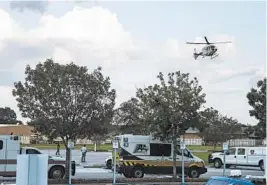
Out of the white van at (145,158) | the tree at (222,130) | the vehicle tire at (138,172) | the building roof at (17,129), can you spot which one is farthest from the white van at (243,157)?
the building roof at (17,129)

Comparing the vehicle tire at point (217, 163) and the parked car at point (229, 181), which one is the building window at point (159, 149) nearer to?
the vehicle tire at point (217, 163)

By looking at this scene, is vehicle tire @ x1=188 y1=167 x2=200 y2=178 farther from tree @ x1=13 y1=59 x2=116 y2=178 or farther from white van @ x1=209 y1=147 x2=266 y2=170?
white van @ x1=209 y1=147 x2=266 y2=170

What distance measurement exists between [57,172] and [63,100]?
14.4ft

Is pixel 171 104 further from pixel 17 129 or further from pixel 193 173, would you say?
pixel 17 129

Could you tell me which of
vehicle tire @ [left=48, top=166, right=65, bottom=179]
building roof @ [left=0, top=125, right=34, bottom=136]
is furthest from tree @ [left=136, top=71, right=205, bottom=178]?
building roof @ [left=0, top=125, right=34, bottom=136]

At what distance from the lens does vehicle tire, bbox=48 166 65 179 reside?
26.9 metres

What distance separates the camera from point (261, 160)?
125 ft

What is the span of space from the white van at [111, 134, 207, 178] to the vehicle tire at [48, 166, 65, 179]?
10.2ft

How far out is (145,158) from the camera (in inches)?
1118

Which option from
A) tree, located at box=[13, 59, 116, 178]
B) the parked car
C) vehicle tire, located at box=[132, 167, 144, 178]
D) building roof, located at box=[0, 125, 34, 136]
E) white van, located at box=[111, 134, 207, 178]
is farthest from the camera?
building roof, located at box=[0, 125, 34, 136]

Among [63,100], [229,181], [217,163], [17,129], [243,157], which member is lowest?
[217,163]

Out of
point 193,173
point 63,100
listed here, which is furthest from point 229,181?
point 193,173

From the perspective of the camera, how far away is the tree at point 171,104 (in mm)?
27078

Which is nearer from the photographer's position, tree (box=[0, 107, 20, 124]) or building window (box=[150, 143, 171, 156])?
building window (box=[150, 143, 171, 156])
